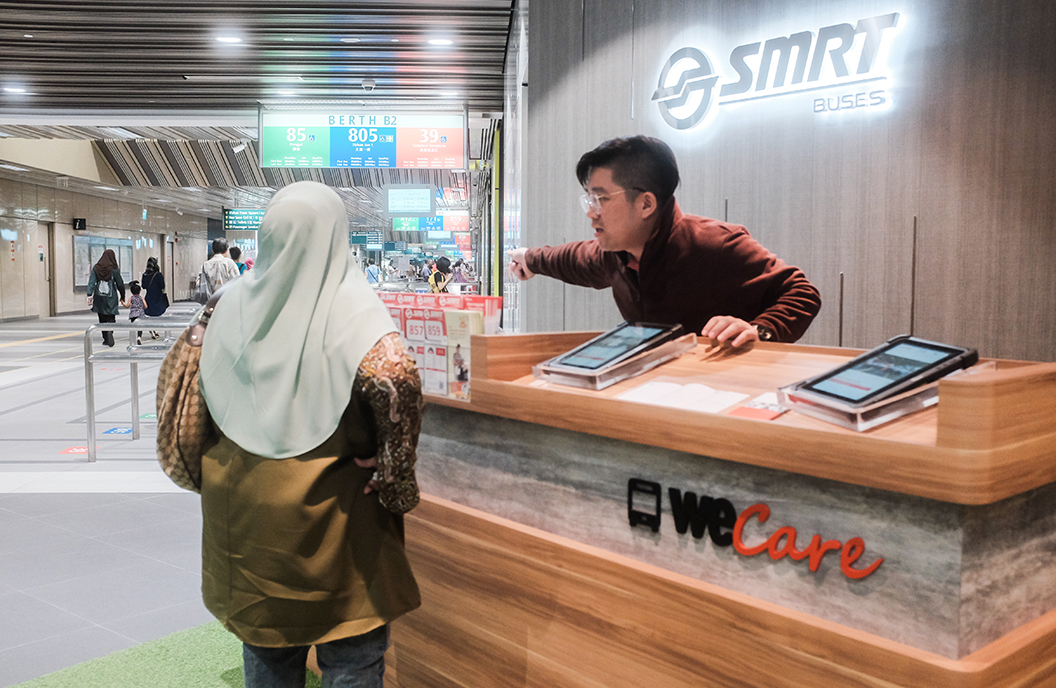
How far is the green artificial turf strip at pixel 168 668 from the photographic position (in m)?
2.60

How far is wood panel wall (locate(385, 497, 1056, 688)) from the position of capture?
1266 millimetres

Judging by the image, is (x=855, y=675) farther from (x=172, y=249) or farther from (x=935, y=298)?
(x=172, y=249)

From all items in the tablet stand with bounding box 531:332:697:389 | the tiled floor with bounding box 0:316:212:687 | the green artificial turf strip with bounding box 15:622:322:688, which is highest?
the tablet stand with bounding box 531:332:697:389

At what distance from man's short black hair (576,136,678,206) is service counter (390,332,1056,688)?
0.49 meters

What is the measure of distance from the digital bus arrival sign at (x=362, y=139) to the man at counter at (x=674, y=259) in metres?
6.97

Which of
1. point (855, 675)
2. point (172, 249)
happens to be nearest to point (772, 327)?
point (855, 675)

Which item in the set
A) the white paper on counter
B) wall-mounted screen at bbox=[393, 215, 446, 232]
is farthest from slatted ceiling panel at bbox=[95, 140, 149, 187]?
the white paper on counter

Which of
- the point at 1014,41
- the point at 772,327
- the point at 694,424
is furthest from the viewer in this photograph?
the point at 1014,41

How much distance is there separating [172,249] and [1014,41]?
28.8m

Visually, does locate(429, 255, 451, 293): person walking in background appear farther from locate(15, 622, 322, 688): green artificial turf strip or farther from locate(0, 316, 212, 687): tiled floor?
locate(15, 622, 322, 688): green artificial turf strip

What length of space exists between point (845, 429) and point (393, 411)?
836mm

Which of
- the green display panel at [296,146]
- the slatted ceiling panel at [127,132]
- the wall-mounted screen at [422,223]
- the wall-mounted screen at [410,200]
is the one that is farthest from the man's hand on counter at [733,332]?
the wall-mounted screen at [422,223]

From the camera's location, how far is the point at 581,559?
1.72 meters

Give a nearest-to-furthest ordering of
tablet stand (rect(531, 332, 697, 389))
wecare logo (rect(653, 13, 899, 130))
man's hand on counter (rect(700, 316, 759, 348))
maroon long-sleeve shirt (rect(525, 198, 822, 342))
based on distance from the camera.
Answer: tablet stand (rect(531, 332, 697, 389)) < man's hand on counter (rect(700, 316, 759, 348)) < maroon long-sleeve shirt (rect(525, 198, 822, 342)) < wecare logo (rect(653, 13, 899, 130))
